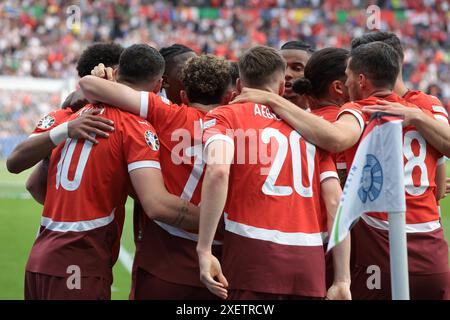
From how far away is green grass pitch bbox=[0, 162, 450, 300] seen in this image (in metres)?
9.54

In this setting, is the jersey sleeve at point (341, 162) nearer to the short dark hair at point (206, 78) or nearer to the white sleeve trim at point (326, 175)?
the white sleeve trim at point (326, 175)

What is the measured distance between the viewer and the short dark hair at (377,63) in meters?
4.77

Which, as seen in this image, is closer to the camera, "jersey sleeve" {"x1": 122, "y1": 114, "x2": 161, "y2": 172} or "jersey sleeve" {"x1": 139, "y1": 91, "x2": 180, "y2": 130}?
"jersey sleeve" {"x1": 122, "y1": 114, "x2": 161, "y2": 172}

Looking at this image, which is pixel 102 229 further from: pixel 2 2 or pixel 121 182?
pixel 2 2

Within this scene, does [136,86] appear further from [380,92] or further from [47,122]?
[380,92]

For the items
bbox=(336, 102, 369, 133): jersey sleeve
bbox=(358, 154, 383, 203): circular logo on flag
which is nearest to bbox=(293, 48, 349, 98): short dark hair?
bbox=(336, 102, 369, 133): jersey sleeve

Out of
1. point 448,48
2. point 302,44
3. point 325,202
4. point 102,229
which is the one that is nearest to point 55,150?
point 102,229

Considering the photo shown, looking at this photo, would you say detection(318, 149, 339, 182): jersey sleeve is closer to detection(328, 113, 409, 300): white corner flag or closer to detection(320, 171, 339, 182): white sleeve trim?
detection(320, 171, 339, 182): white sleeve trim

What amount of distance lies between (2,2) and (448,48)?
58.6 ft

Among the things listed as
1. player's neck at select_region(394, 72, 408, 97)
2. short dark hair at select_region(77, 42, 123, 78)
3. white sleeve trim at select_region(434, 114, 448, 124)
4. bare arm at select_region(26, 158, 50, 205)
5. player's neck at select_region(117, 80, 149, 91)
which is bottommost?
bare arm at select_region(26, 158, 50, 205)

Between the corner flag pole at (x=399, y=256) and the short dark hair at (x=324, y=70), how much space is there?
1773 mm

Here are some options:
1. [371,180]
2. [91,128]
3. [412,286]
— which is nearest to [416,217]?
[412,286]

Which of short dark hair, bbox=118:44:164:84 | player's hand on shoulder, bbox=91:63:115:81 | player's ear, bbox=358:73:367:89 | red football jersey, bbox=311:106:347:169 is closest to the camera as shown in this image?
short dark hair, bbox=118:44:164:84

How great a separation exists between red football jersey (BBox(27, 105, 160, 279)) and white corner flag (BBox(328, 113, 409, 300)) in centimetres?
130
